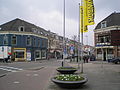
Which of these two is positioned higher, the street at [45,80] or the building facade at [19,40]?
the building facade at [19,40]

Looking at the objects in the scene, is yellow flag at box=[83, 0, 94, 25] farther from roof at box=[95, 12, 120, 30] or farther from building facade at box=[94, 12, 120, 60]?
roof at box=[95, 12, 120, 30]

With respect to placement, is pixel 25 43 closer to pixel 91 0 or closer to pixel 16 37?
pixel 16 37

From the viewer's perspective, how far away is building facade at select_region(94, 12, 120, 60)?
1447 inches

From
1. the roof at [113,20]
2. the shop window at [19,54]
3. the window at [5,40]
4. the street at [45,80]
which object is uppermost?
the roof at [113,20]

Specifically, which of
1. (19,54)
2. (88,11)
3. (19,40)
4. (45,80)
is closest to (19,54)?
(19,54)

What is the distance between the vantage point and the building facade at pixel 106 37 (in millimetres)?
36750

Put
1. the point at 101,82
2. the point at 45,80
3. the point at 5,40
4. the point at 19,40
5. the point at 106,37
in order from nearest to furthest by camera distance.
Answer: the point at 101,82 → the point at 45,80 → the point at 106,37 → the point at 5,40 → the point at 19,40

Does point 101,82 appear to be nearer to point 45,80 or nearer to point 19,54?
point 45,80

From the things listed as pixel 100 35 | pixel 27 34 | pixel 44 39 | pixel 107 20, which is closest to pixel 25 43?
pixel 27 34

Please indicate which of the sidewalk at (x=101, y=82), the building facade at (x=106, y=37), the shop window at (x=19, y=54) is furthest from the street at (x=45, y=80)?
the shop window at (x=19, y=54)

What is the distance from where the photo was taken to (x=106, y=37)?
127 feet

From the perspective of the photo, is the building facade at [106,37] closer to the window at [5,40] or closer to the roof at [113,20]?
→ the roof at [113,20]

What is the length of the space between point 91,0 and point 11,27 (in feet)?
104

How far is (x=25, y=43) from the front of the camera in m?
40.8
